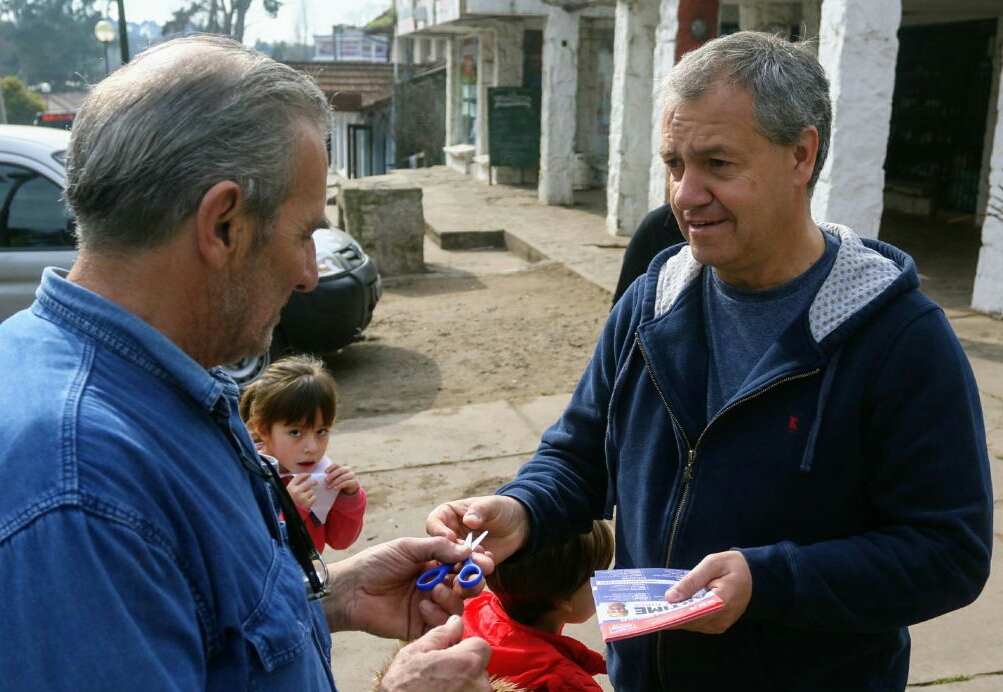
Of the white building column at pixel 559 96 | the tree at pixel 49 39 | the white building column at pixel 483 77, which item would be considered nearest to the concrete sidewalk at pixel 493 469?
the white building column at pixel 559 96

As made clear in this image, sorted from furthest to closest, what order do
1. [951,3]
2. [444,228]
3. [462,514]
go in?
[444,228], [951,3], [462,514]

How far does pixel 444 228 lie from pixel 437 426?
8.42 metres

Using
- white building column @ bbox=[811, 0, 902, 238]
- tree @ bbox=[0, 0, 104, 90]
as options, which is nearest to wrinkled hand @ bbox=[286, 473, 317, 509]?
white building column @ bbox=[811, 0, 902, 238]

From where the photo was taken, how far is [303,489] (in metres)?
3.21

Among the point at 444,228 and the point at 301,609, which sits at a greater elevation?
the point at 301,609

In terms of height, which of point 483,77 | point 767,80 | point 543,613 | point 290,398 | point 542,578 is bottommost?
point 543,613

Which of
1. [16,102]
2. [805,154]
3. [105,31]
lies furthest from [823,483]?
[16,102]

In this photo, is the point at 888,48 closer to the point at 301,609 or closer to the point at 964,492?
the point at 964,492

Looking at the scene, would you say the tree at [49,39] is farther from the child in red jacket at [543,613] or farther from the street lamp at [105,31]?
the child in red jacket at [543,613]

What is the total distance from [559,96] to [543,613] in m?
14.2

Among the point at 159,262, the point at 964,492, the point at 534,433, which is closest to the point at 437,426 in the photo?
the point at 534,433

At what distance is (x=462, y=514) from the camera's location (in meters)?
2.19

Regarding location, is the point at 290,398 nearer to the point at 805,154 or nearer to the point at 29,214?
the point at 805,154

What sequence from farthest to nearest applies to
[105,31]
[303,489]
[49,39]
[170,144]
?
[49,39], [105,31], [303,489], [170,144]
